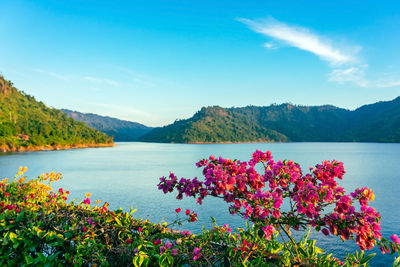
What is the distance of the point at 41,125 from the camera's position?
11519 centimetres

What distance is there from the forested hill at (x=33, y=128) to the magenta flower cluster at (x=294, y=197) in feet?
346

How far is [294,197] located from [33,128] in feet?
427

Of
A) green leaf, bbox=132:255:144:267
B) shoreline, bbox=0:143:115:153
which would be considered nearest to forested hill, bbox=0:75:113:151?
shoreline, bbox=0:143:115:153

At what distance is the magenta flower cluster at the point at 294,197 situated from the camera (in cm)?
343

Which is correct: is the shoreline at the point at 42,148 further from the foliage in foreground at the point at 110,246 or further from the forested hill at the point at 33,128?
the foliage in foreground at the point at 110,246

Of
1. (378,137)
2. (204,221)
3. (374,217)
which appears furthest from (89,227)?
(378,137)

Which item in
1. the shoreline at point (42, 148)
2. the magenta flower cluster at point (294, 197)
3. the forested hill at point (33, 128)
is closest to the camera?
the magenta flower cluster at point (294, 197)

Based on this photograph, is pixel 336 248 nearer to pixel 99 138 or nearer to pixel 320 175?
pixel 320 175

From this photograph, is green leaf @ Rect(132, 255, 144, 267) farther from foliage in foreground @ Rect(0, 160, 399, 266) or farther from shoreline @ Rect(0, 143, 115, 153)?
shoreline @ Rect(0, 143, 115, 153)

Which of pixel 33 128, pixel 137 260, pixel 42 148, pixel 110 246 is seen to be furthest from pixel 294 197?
pixel 33 128

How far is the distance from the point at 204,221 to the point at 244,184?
13.4 metres

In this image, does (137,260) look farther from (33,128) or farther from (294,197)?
(33,128)

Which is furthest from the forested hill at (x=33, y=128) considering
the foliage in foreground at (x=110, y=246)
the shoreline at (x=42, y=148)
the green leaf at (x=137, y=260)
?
the green leaf at (x=137, y=260)

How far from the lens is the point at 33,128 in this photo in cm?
11050
